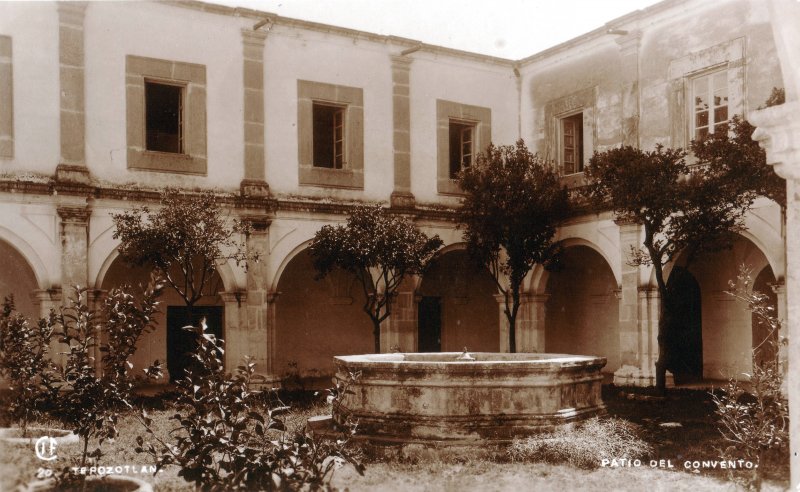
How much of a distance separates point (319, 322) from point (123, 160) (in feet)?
17.7

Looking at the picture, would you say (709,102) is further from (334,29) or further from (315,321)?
(315,321)

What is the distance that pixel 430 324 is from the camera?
58.9ft

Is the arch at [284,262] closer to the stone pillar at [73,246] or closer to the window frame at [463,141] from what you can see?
the stone pillar at [73,246]

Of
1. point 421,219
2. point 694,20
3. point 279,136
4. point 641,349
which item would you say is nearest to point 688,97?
point 694,20

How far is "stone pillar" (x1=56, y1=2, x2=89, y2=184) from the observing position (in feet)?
41.3

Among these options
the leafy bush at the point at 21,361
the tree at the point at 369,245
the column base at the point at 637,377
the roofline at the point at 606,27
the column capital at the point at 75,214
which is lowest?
the column base at the point at 637,377

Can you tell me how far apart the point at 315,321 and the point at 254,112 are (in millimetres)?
4610

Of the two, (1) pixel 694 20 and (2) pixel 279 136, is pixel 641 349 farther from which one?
(2) pixel 279 136

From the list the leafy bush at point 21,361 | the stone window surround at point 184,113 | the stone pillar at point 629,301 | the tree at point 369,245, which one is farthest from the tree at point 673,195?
the leafy bush at point 21,361

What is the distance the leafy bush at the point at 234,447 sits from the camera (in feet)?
13.5

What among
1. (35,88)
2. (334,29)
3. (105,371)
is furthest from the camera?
(334,29)

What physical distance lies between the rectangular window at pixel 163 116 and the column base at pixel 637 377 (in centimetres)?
814

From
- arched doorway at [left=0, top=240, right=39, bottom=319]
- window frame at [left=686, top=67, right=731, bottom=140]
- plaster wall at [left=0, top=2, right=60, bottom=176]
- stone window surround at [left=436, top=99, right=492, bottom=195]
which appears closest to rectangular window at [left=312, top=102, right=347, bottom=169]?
stone window surround at [left=436, top=99, right=492, bottom=195]

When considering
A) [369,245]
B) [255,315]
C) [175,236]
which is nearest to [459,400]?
[175,236]
